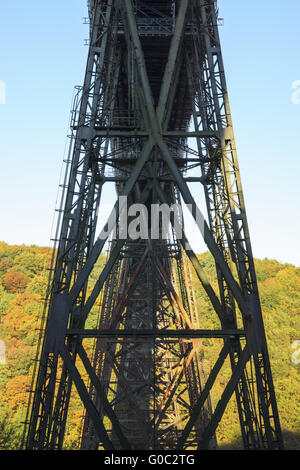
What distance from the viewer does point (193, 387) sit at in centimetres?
1452

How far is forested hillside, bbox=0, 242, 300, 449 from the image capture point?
30800mm

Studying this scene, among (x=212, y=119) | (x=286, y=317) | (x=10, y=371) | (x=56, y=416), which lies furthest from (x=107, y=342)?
(x=286, y=317)

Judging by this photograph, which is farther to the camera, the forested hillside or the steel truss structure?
the forested hillside

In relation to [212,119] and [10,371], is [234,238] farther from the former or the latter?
[10,371]

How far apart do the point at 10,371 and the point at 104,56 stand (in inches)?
1222

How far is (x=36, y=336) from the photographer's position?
3659cm
